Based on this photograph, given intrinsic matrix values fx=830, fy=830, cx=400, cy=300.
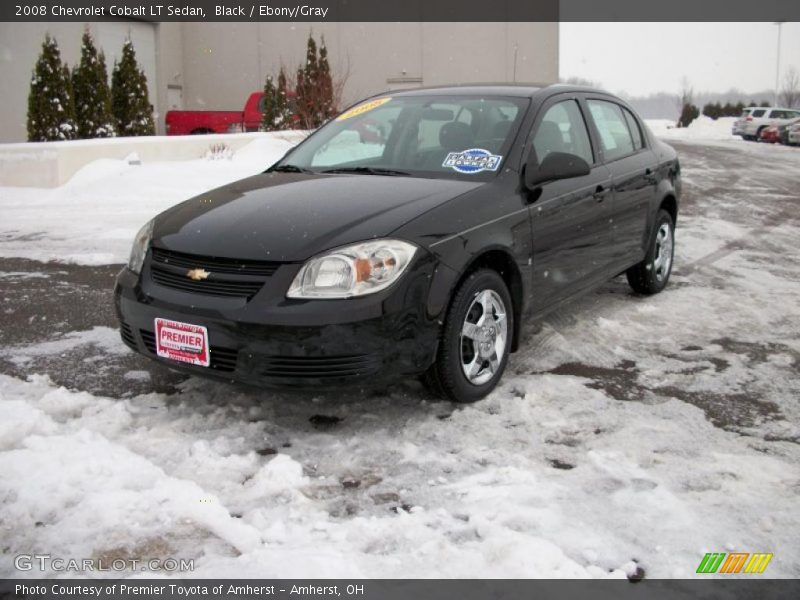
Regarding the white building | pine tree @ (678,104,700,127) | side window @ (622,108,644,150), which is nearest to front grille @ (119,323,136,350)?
side window @ (622,108,644,150)

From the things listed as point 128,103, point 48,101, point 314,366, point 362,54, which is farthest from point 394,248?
point 362,54

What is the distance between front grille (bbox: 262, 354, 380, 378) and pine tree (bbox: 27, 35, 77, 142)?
12982mm

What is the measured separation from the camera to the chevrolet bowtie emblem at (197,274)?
3.71 metres

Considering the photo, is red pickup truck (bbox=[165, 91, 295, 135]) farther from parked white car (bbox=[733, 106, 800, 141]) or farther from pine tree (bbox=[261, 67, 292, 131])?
parked white car (bbox=[733, 106, 800, 141])

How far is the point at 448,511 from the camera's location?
3.05 metres

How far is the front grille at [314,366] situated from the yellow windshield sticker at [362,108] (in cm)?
230

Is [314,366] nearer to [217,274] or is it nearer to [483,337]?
[217,274]

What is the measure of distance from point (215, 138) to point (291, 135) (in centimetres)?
207

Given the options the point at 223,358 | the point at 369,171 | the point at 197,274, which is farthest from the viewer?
the point at 369,171

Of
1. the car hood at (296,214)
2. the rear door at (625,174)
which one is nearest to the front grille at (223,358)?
the car hood at (296,214)

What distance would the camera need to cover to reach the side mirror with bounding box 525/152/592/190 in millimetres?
4422

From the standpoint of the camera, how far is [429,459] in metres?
3.51

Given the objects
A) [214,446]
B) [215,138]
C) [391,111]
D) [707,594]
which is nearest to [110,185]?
[215,138]

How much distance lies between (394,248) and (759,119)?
37265 millimetres
